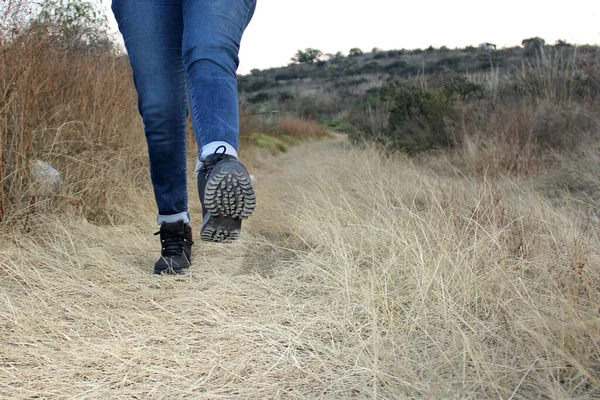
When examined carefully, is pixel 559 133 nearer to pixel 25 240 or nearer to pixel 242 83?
pixel 25 240

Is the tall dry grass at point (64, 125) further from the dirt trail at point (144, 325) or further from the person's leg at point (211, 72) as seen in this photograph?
the person's leg at point (211, 72)

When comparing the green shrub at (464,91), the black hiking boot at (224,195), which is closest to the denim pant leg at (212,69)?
the black hiking boot at (224,195)

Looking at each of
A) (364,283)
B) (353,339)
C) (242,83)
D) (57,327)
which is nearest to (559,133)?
(364,283)

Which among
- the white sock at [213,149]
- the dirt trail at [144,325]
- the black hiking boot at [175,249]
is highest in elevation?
the white sock at [213,149]

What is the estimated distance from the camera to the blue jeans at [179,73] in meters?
1.58

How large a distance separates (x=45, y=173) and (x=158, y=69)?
112 centimetres

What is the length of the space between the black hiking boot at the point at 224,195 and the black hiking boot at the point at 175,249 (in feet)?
1.24

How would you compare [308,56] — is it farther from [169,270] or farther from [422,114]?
[169,270]

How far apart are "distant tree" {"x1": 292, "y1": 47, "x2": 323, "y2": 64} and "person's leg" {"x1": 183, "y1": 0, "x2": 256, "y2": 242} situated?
39.6 m

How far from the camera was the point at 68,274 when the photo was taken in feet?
5.95

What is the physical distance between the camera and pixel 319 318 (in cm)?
137

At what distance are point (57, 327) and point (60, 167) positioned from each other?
1680 millimetres

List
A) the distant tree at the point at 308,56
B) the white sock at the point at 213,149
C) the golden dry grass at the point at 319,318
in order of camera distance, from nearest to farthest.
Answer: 1. the golden dry grass at the point at 319,318
2. the white sock at the point at 213,149
3. the distant tree at the point at 308,56

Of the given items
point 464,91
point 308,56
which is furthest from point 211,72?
point 308,56
